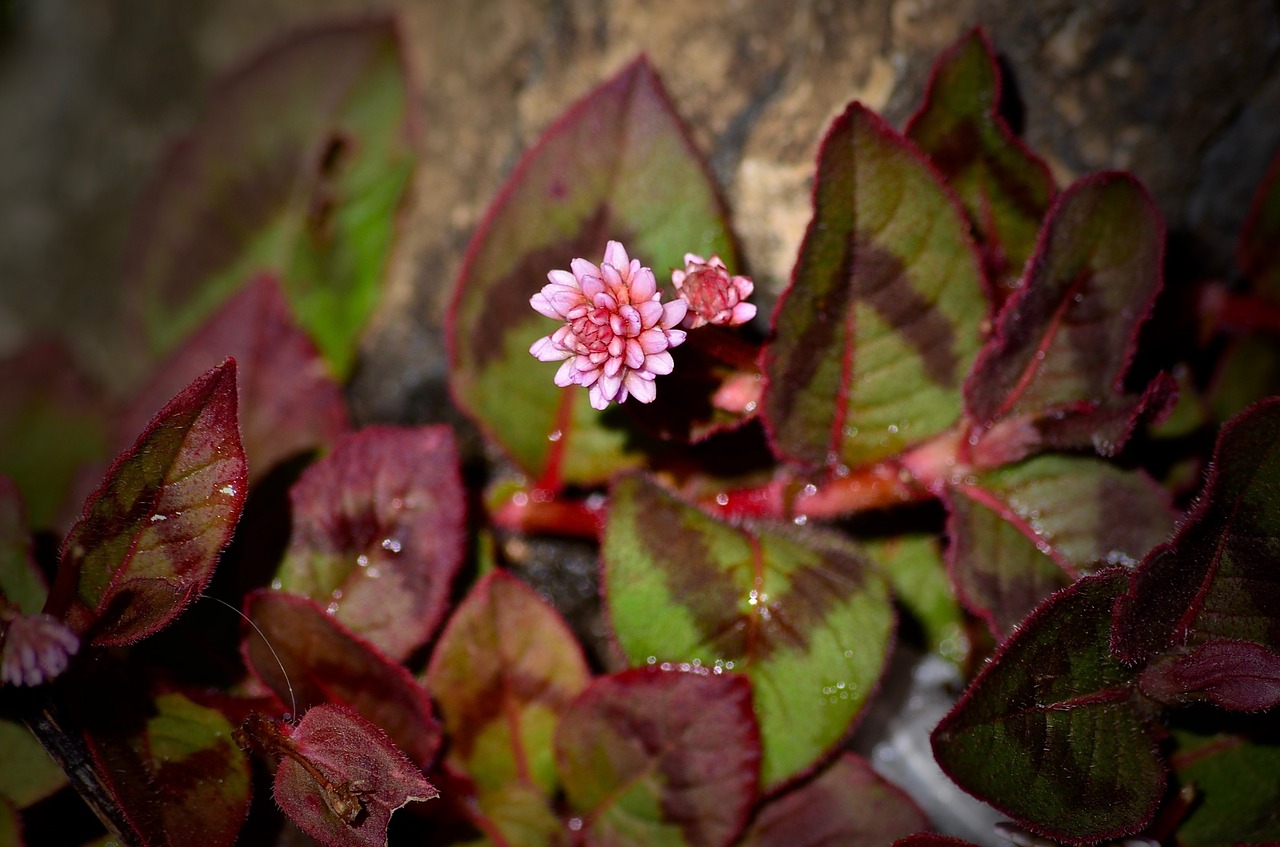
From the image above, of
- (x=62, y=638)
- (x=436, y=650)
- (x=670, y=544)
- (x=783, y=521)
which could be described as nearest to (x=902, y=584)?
(x=783, y=521)

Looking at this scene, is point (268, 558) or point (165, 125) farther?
point (165, 125)

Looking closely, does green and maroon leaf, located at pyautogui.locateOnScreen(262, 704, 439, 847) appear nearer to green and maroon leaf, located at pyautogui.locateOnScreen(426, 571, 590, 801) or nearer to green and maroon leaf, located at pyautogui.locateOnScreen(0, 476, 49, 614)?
green and maroon leaf, located at pyautogui.locateOnScreen(426, 571, 590, 801)

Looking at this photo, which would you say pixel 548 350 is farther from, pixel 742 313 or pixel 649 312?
pixel 742 313

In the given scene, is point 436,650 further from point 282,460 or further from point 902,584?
point 902,584

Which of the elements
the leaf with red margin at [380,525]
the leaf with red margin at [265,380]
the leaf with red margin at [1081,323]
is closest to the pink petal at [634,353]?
the leaf with red margin at [380,525]

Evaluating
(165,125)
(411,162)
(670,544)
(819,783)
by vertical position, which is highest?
(165,125)

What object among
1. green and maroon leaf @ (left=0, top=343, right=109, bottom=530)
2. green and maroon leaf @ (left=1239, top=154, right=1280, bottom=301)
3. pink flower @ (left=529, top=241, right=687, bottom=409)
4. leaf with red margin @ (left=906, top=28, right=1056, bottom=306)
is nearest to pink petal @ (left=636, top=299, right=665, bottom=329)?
pink flower @ (left=529, top=241, right=687, bottom=409)

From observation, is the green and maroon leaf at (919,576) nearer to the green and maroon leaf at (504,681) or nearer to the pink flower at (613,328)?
the green and maroon leaf at (504,681)
